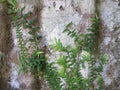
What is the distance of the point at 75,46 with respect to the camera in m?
2.19

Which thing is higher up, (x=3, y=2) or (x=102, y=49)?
(x=3, y=2)

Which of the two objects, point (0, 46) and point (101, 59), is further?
point (0, 46)

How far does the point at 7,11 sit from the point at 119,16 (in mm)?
673

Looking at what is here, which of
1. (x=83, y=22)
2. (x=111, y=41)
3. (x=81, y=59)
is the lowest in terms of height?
(x=81, y=59)

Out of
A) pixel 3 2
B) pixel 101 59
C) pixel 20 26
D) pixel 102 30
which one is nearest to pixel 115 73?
pixel 101 59

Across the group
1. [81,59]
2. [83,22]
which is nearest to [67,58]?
[81,59]

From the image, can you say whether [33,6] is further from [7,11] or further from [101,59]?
[101,59]

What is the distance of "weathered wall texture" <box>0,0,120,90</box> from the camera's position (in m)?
2.13

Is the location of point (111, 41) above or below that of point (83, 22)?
below

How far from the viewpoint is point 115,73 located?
2.16 meters

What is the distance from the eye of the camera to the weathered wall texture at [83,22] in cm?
213

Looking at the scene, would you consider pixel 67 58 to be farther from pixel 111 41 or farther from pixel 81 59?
pixel 111 41

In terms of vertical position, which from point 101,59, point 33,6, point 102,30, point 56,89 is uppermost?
point 33,6

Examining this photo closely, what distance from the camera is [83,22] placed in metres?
2.16
